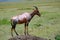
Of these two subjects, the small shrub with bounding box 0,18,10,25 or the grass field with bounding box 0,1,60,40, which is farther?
the small shrub with bounding box 0,18,10,25

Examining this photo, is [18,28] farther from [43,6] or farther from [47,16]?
[43,6]

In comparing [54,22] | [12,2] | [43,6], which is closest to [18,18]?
[54,22]

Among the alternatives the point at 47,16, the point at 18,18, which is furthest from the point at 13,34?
the point at 47,16

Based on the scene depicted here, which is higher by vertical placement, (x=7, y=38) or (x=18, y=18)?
(x=18, y=18)

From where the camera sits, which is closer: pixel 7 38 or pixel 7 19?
pixel 7 38

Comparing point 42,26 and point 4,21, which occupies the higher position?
point 4,21

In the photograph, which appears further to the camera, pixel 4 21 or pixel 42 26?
pixel 4 21

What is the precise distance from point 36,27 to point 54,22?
90 centimetres

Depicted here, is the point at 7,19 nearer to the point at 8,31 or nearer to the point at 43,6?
the point at 8,31

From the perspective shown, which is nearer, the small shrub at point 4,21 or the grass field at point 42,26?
the grass field at point 42,26

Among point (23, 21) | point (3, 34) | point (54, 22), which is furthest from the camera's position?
point (54, 22)

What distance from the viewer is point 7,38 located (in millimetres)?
7145

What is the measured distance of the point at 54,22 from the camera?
870 cm

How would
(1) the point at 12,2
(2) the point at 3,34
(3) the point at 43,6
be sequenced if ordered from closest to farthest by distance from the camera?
(2) the point at 3,34
(3) the point at 43,6
(1) the point at 12,2
